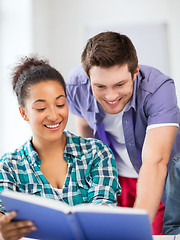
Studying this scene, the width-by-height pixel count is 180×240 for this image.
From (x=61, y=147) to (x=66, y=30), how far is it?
7.29ft

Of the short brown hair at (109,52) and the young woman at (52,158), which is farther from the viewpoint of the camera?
the short brown hair at (109,52)

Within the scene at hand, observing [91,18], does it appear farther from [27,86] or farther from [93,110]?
[27,86]

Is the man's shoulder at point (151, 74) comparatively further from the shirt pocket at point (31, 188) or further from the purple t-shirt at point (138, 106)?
the shirt pocket at point (31, 188)

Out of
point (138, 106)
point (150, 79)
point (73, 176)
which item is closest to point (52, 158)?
point (73, 176)

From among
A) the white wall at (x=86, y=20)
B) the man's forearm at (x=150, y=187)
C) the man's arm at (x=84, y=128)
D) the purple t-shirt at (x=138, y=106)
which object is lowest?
the man's forearm at (x=150, y=187)

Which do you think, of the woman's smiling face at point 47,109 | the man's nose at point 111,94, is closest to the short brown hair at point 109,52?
the man's nose at point 111,94

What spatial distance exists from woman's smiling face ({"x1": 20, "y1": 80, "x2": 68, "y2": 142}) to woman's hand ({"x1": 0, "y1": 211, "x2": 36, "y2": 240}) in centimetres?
43

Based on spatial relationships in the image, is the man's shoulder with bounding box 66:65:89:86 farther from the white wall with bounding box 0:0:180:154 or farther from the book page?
the white wall with bounding box 0:0:180:154

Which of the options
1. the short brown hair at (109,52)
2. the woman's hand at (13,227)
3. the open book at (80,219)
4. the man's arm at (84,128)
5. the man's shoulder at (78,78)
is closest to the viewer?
the open book at (80,219)

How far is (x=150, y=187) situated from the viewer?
1325 mm

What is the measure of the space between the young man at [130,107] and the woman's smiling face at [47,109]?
194mm

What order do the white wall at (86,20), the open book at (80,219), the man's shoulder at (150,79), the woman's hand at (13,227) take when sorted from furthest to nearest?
the white wall at (86,20), the man's shoulder at (150,79), the woman's hand at (13,227), the open book at (80,219)

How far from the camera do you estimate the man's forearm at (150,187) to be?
49.9 inches

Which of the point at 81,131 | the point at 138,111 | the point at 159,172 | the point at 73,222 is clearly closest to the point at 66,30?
the point at 81,131
